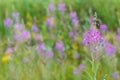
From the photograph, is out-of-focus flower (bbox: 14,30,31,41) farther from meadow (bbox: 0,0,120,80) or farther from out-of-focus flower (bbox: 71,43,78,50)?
out-of-focus flower (bbox: 71,43,78,50)

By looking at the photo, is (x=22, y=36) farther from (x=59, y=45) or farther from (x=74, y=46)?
(x=74, y=46)

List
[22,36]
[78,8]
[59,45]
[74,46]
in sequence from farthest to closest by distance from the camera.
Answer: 1. [78,8]
2. [74,46]
3. [22,36]
4. [59,45]

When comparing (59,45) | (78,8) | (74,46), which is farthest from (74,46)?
(78,8)

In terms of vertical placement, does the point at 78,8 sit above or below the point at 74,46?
above

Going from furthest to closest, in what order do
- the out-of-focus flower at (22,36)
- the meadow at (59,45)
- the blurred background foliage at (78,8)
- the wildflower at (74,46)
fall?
1. the blurred background foliage at (78,8)
2. the wildflower at (74,46)
3. the out-of-focus flower at (22,36)
4. the meadow at (59,45)

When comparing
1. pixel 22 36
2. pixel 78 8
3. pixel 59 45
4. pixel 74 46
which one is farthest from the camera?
pixel 78 8

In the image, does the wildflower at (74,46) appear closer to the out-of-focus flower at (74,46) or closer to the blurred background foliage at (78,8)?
the out-of-focus flower at (74,46)

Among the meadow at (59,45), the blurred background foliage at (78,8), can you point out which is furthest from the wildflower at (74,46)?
the blurred background foliage at (78,8)

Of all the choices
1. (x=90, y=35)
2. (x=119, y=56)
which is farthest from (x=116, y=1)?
(x=90, y=35)

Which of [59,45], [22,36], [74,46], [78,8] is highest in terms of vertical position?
[78,8]

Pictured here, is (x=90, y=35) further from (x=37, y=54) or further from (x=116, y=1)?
(x=116, y=1)
